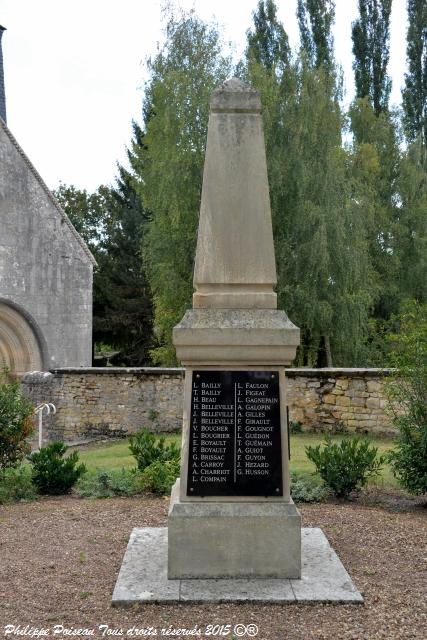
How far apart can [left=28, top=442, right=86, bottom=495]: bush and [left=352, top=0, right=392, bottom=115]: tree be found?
75.1ft

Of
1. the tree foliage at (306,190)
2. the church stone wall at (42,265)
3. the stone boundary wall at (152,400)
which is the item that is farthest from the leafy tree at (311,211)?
the church stone wall at (42,265)

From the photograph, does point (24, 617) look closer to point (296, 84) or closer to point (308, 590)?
point (308, 590)

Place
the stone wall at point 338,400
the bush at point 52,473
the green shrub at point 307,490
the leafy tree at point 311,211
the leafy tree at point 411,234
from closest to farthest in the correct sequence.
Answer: the green shrub at point 307,490 < the bush at point 52,473 < the stone wall at point 338,400 < the leafy tree at point 311,211 < the leafy tree at point 411,234

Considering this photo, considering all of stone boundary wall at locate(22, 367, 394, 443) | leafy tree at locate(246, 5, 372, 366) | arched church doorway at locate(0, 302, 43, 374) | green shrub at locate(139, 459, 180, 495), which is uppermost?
leafy tree at locate(246, 5, 372, 366)

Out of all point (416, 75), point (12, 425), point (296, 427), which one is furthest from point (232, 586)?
point (416, 75)

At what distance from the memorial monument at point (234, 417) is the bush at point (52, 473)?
312 cm

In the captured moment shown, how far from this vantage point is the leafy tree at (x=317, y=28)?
25.9 meters

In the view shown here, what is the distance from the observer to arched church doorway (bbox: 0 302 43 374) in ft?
63.0

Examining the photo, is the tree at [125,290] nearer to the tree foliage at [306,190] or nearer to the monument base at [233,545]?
the tree foliage at [306,190]

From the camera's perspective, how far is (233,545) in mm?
4781

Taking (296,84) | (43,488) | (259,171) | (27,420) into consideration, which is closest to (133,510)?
(43,488)

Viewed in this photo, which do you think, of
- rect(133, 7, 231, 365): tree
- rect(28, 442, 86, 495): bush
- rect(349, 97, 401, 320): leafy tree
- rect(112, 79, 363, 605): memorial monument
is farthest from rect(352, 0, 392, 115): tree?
rect(112, 79, 363, 605): memorial monument

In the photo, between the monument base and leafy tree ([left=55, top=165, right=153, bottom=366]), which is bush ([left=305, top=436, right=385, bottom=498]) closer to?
the monument base

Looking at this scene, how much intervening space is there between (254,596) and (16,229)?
53.3 ft
